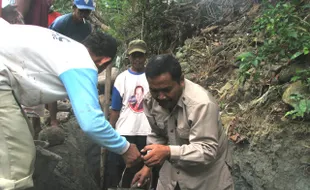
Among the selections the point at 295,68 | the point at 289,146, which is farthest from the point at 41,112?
the point at 295,68

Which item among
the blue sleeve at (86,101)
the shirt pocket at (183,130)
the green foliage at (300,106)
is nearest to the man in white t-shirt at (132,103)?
the green foliage at (300,106)

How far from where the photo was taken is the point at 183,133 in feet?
9.05

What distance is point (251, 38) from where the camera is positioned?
19.2ft

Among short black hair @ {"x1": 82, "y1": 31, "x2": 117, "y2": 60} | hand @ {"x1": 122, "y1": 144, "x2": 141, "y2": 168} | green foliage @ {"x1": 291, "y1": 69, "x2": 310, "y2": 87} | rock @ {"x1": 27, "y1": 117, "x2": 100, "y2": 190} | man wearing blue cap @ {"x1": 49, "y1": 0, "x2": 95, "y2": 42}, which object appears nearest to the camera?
hand @ {"x1": 122, "y1": 144, "x2": 141, "y2": 168}

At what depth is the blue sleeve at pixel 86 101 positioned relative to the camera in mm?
2322

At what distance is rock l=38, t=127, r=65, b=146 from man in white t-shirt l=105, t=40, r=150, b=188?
689 mm

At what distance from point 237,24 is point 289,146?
11.5ft

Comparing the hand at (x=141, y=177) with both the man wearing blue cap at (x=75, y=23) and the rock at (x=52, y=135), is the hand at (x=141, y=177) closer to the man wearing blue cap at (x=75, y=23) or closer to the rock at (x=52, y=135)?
the rock at (x=52, y=135)

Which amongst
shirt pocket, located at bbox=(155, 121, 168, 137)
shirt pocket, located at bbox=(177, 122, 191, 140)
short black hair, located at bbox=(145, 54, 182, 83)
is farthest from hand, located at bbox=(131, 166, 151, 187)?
short black hair, located at bbox=(145, 54, 182, 83)

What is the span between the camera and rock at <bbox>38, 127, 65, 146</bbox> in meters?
4.66

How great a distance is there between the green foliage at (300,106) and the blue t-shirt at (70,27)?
99.8 inches

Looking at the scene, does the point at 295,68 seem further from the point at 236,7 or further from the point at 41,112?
the point at 236,7

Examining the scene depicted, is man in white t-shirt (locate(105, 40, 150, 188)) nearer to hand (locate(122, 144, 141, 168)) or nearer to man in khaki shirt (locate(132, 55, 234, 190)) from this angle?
man in khaki shirt (locate(132, 55, 234, 190))

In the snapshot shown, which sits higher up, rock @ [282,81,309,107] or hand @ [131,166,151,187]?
rock @ [282,81,309,107]
